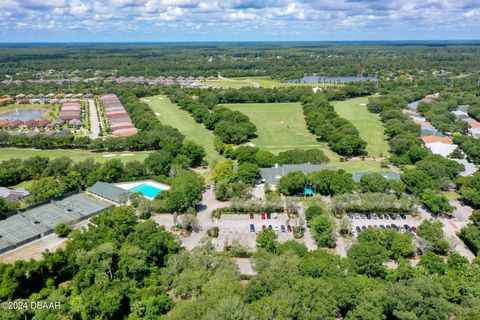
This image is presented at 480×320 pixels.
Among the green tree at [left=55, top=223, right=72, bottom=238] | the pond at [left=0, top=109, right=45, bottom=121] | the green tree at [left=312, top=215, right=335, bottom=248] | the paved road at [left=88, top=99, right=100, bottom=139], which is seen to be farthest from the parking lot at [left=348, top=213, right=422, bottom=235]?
the pond at [left=0, top=109, right=45, bottom=121]

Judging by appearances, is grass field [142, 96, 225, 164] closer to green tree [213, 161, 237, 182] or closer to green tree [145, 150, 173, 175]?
green tree [145, 150, 173, 175]

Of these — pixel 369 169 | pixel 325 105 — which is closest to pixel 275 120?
pixel 325 105

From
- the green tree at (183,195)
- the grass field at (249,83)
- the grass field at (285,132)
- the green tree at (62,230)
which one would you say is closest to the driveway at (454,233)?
the grass field at (285,132)

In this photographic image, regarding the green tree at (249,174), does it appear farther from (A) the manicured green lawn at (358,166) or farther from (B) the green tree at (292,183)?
(A) the manicured green lawn at (358,166)

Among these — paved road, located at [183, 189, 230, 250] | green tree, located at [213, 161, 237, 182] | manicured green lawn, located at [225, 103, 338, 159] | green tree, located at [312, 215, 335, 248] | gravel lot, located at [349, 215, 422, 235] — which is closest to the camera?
green tree, located at [312, 215, 335, 248]

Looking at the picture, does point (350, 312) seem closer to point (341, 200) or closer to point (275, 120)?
point (341, 200)

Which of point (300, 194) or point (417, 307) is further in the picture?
point (300, 194)
